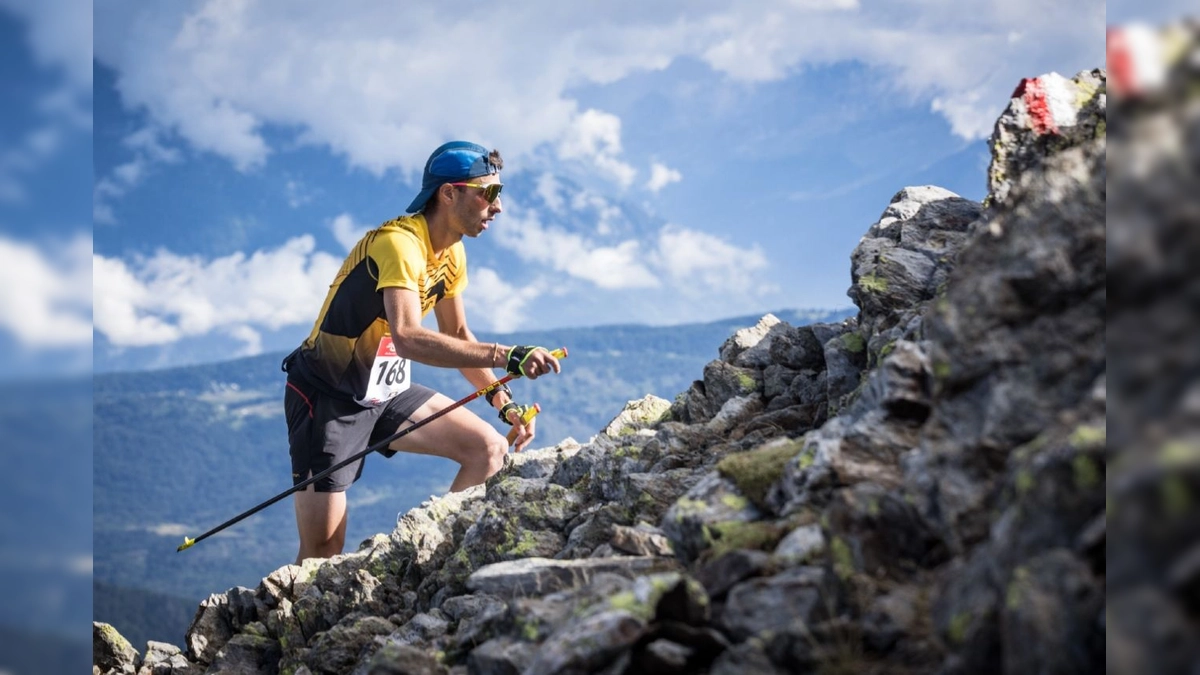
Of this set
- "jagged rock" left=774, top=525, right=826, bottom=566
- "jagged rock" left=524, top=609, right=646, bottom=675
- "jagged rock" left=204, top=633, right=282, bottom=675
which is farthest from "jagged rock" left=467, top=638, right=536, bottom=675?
"jagged rock" left=204, top=633, right=282, bottom=675

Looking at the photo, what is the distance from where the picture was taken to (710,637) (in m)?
6.62

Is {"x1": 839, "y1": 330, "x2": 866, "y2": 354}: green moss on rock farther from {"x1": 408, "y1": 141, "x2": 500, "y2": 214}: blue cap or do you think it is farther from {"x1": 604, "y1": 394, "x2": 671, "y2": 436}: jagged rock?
{"x1": 408, "y1": 141, "x2": 500, "y2": 214}: blue cap

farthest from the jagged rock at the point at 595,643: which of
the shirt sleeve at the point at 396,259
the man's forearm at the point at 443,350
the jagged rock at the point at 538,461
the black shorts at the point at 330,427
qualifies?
the black shorts at the point at 330,427

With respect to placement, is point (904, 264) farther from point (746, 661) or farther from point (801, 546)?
point (746, 661)

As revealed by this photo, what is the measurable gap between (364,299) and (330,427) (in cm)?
197

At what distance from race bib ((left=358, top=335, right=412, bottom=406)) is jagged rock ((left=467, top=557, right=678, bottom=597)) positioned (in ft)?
17.0

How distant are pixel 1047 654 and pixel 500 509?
823cm

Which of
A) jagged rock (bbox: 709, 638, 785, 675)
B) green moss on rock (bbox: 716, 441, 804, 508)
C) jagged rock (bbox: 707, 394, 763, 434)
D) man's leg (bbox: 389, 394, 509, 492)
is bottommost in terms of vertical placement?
jagged rock (bbox: 709, 638, 785, 675)

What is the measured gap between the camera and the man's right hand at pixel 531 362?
41.5ft

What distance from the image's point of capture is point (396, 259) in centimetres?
1312

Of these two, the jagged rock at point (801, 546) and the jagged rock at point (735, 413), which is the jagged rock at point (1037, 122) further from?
the jagged rock at point (801, 546)

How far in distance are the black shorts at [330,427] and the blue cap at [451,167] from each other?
114 inches

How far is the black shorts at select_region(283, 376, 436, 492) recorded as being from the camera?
14727mm

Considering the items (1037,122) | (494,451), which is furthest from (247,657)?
(1037,122)
